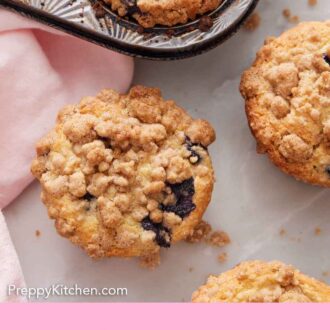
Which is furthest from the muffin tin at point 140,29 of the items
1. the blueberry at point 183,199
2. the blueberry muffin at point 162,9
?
the blueberry at point 183,199

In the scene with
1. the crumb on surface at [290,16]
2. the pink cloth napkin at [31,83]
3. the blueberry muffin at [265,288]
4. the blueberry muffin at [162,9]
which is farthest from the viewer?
the crumb on surface at [290,16]

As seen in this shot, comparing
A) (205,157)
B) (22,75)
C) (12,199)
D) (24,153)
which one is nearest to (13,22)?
(22,75)

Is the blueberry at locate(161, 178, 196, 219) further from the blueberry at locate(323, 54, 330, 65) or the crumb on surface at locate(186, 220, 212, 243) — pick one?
the blueberry at locate(323, 54, 330, 65)

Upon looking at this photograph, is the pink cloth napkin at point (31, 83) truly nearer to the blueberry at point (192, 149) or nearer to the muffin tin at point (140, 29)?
the muffin tin at point (140, 29)

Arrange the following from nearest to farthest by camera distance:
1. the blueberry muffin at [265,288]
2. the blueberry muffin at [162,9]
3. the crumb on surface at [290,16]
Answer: the blueberry muffin at [265,288] < the blueberry muffin at [162,9] < the crumb on surface at [290,16]

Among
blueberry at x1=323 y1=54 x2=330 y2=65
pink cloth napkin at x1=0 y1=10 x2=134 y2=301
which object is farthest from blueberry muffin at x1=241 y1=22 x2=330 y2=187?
pink cloth napkin at x1=0 y1=10 x2=134 y2=301

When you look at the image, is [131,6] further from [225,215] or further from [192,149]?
[225,215]
